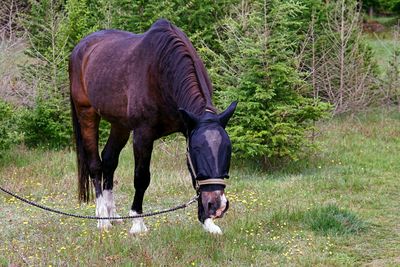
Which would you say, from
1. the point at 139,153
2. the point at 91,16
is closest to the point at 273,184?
the point at 139,153

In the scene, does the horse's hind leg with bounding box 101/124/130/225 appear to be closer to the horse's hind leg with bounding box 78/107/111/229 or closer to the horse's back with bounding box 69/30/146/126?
the horse's hind leg with bounding box 78/107/111/229

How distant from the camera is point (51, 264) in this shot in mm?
5066

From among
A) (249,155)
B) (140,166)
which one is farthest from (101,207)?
(249,155)

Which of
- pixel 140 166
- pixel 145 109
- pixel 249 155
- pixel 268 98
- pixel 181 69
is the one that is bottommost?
pixel 249 155

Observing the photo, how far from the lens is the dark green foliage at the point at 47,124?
36.7 feet

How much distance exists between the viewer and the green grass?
17.5 ft

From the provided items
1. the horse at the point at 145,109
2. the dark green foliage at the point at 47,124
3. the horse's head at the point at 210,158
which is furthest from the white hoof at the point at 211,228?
the dark green foliage at the point at 47,124

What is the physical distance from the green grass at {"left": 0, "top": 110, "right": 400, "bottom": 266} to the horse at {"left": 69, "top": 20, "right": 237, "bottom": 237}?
382 mm

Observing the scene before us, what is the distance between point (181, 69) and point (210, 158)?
114cm

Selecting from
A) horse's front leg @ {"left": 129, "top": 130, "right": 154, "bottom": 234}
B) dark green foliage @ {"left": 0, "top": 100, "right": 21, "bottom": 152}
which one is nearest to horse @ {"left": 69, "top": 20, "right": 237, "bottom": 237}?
horse's front leg @ {"left": 129, "top": 130, "right": 154, "bottom": 234}

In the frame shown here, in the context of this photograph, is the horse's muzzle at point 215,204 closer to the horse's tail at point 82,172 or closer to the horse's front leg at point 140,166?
the horse's front leg at point 140,166

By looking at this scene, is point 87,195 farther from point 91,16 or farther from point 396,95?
point 396,95

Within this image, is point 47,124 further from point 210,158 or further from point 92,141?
point 210,158

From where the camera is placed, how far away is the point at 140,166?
604cm
